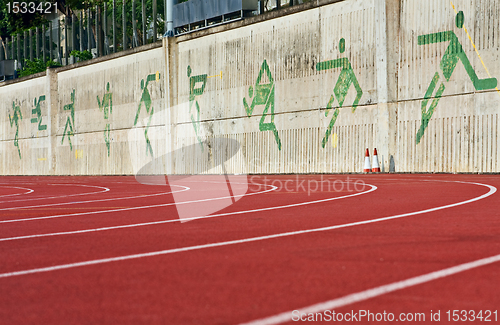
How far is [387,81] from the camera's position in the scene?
21.2m

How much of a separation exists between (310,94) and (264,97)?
2366mm

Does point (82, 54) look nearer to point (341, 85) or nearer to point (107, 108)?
point (107, 108)

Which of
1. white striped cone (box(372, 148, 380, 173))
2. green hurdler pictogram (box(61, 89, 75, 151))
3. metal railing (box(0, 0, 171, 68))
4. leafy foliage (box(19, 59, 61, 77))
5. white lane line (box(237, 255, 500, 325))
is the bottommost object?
white striped cone (box(372, 148, 380, 173))

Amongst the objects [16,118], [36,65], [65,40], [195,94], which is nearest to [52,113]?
[16,118]

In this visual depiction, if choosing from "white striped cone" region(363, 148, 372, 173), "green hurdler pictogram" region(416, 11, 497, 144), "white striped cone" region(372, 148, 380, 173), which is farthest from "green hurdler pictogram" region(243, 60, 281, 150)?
"green hurdler pictogram" region(416, 11, 497, 144)

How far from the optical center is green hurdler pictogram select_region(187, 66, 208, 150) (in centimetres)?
2834

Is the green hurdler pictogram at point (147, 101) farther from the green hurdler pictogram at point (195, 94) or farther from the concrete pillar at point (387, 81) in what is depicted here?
the concrete pillar at point (387, 81)

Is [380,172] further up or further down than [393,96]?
further down

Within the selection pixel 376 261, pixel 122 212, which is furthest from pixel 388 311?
pixel 122 212

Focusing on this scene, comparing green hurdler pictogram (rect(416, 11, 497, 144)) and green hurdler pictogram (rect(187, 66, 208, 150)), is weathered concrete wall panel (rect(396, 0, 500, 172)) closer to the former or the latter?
green hurdler pictogram (rect(416, 11, 497, 144))

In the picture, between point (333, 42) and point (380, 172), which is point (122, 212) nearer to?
point (380, 172)

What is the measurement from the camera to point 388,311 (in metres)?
3.36

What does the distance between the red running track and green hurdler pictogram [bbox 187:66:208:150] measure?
64.7ft

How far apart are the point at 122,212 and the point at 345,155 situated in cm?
1384
